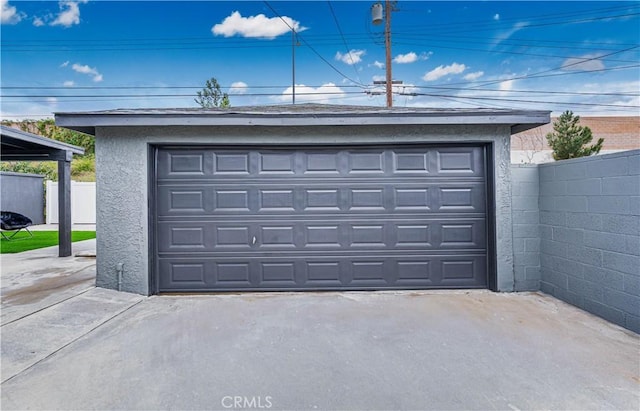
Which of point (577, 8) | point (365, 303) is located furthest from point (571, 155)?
point (365, 303)

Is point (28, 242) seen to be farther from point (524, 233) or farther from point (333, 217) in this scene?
point (524, 233)

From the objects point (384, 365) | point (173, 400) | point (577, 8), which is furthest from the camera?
point (577, 8)

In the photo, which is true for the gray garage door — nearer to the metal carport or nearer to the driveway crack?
the driveway crack

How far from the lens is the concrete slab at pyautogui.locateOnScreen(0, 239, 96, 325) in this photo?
3979 millimetres

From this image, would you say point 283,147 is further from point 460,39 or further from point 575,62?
point 575,62

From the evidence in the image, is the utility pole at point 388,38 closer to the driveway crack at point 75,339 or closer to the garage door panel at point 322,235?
the garage door panel at point 322,235

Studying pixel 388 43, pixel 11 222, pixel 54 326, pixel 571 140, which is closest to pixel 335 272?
pixel 54 326

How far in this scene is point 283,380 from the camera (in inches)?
94.6

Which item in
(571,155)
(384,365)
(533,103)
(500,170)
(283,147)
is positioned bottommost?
(384,365)

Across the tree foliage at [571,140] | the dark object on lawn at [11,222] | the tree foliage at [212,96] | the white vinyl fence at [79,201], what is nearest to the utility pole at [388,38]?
the tree foliage at [571,140]

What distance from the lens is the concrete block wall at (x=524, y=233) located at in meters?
4.68

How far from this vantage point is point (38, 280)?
17.1ft

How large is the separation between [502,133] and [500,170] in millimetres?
532

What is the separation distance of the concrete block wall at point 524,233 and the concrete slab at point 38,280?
20.3ft
